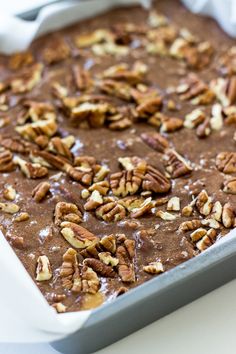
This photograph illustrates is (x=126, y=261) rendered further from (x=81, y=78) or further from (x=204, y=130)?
(x=81, y=78)

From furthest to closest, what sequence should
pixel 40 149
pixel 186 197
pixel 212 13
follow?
1. pixel 212 13
2. pixel 40 149
3. pixel 186 197

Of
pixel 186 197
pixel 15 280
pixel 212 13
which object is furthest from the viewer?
pixel 212 13

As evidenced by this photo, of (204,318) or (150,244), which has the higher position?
(150,244)

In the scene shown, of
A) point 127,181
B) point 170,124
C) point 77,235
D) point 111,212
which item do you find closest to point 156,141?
point 170,124

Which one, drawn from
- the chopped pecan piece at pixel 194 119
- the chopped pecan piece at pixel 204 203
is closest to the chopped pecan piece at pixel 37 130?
the chopped pecan piece at pixel 194 119

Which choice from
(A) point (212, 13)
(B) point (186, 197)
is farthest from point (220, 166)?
(A) point (212, 13)

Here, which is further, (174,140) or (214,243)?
(174,140)

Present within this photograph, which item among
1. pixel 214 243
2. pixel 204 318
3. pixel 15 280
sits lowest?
pixel 204 318

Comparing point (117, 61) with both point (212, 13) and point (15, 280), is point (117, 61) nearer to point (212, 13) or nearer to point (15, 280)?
point (212, 13)

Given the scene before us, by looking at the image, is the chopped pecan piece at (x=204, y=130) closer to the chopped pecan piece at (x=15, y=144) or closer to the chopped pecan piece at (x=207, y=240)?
the chopped pecan piece at (x=207, y=240)
